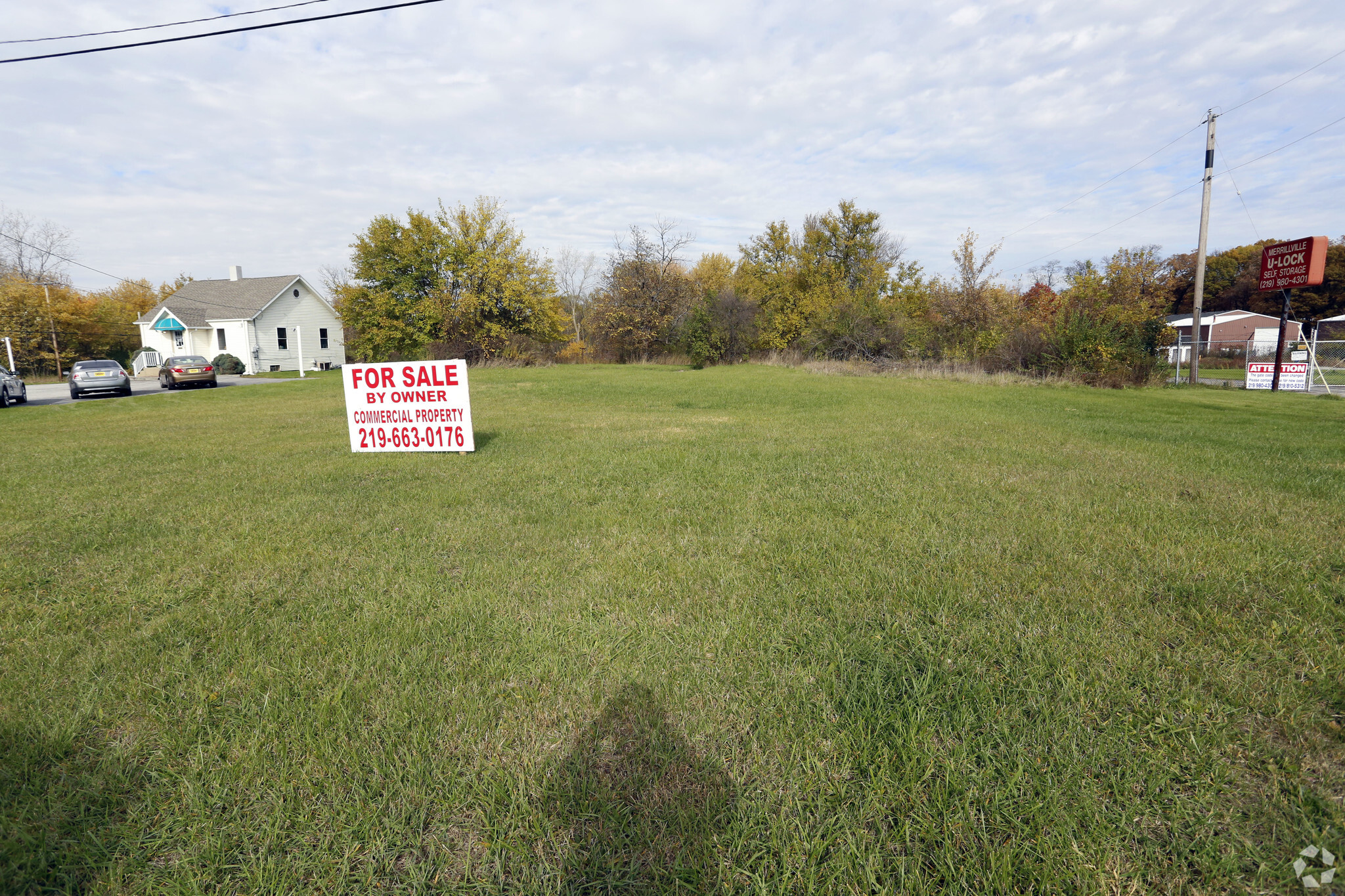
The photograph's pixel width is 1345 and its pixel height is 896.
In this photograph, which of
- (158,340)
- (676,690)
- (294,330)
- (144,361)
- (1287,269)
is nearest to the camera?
(676,690)

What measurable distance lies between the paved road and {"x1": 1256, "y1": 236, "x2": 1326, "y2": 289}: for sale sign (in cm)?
3835

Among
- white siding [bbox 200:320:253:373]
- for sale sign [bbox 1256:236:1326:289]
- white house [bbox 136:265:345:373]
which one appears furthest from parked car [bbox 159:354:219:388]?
for sale sign [bbox 1256:236:1326:289]

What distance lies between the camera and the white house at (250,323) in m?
37.4

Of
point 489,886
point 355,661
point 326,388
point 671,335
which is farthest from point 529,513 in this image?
→ point 671,335

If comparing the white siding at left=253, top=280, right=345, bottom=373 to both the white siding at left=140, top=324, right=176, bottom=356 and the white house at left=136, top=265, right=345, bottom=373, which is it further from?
the white siding at left=140, top=324, right=176, bottom=356

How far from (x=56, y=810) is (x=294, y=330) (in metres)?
45.7

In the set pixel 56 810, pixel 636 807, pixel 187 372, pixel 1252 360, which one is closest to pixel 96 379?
pixel 187 372

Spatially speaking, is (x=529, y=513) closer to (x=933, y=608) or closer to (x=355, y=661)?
(x=355, y=661)

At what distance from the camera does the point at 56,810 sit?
6.95 ft

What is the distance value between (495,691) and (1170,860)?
2.51 m

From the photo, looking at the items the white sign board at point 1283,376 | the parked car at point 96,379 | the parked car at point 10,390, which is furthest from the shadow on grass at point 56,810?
the white sign board at point 1283,376

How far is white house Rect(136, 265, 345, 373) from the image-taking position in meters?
37.4

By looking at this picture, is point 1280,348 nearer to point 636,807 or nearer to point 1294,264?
point 1294,264

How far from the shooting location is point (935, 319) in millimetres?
28766
